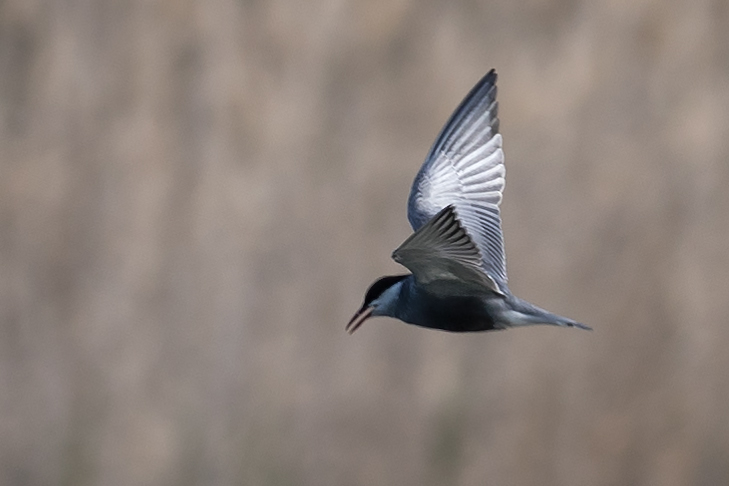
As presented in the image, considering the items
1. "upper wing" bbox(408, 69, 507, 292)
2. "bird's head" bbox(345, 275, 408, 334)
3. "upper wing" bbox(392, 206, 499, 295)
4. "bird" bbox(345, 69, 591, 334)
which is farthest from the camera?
"upper wing" bbox(408, 69, 507, 292)

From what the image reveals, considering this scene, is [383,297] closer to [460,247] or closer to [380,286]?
[380,286]

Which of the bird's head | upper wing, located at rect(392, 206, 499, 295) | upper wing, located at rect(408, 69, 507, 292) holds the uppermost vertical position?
upper wing, located at rect(408, 69, 507, 292)

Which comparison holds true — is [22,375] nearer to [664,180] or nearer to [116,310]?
[116,310]

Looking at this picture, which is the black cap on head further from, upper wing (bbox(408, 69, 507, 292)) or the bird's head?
upper wing (bbox(408, 69, 507, 292))

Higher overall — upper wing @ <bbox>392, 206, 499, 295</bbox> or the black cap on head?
upper wing @ <bbox>392, 206, 499, 295</bbox>

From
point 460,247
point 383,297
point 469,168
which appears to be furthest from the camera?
point 469,168

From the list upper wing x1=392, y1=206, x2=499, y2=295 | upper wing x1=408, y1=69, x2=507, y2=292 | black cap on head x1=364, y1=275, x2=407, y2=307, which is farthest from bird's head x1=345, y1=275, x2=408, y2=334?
upper wing x1=408, y1=69, x2=507, y2=292

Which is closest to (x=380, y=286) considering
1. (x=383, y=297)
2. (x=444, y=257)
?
(x=383, y=297)

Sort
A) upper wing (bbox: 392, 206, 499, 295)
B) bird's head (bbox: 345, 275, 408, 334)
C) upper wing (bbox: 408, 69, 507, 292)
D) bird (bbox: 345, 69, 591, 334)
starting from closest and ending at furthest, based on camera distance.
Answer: upper wing (bbox: 392, 206, 499, 295) → bird (bbox: 345, 69, 591, 334) → bird's head (bbox: 345, 275, 408, 334) → upper wing (bbox: 408, 69, 507, 292)
